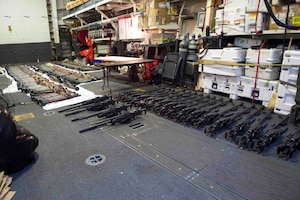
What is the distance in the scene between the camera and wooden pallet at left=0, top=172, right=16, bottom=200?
142cm

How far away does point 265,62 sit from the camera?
3020 millimetres

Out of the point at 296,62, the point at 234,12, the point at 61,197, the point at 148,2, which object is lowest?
the point at 61,197

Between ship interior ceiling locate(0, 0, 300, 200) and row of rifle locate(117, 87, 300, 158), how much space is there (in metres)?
0.02

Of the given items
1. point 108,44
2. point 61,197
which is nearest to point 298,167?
point 61,197

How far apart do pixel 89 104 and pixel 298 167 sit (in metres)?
2.83

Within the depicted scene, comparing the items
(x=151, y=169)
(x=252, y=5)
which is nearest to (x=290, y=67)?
(x=252, y=5)

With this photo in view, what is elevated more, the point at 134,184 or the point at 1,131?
the point at 1,131

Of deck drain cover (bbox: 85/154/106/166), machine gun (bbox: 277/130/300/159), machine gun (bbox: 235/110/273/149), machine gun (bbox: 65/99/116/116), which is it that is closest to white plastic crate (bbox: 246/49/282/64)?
machine gun (bbox: 235/110/273/149)

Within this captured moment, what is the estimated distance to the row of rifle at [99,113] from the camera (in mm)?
2662

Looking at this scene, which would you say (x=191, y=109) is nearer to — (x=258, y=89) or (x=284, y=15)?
(x=258, y=89)

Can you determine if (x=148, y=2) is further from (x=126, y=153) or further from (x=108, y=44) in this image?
(x=126, y=153)

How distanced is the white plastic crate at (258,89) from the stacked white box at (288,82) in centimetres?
26

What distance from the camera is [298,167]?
1.72 m

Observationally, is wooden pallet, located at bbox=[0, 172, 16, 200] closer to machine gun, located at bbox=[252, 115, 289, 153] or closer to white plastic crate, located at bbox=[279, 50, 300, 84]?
machine gun, located at bbox=[252, 115, 289, 153]
